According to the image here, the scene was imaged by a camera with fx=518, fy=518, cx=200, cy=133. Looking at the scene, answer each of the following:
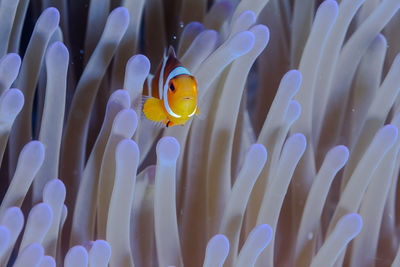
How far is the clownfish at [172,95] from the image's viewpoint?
847mm

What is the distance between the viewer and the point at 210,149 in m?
1.04

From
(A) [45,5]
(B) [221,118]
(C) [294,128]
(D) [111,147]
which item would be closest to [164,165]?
(D) [111,147]

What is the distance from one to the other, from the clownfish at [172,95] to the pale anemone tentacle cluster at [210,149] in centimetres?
3

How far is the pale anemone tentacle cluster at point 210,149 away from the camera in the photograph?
0.85 m

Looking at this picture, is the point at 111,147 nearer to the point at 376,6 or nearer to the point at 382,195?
the point at 382,195

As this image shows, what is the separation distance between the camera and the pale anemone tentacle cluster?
2.79 ft

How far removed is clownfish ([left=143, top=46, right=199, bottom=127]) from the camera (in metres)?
0.85

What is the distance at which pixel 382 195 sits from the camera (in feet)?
3.29

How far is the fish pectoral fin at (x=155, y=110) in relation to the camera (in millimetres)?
922

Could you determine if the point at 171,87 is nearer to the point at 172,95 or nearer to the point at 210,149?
the point at 172,95

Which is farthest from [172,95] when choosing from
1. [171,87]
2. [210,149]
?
[210,149]

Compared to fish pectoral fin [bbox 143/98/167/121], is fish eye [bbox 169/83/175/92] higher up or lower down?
higher up

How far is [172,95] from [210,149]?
0.21 meters

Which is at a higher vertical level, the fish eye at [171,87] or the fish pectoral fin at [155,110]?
the fish eye at [171,87]
